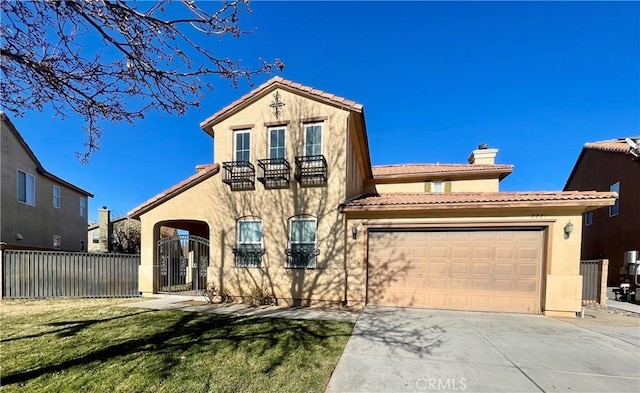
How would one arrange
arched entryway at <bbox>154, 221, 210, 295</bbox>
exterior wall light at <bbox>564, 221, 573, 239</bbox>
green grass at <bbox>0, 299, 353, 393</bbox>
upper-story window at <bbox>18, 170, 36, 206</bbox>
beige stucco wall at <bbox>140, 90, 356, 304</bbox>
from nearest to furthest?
green grass at <bbox>0, 299, 353, 393</bbox> → exterior wall light at <bbox>564, 221, 573, 239</bbox> → beige stucco wall at <bbox>140, 90, 356, 304</bbox> → arched entryway at <bbox>154, 221, 210, 295</bbox> → upper-story window at <bbox>18, 170, 36, 206</bbox>

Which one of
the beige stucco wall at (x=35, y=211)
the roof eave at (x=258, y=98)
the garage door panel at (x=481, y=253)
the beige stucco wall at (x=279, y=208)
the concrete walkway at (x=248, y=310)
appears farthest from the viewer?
the beige stucco wall at (x=35, y=211)

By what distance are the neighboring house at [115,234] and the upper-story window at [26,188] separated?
18.7 ft

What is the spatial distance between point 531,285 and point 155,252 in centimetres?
1242

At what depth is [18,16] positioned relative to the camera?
3.19 meters

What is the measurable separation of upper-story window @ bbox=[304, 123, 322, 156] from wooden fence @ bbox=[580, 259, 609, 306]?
31.7ft

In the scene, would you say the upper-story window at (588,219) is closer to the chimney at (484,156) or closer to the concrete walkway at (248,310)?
the chimney at (484,156)

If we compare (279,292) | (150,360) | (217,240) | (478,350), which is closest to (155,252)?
(217,240)

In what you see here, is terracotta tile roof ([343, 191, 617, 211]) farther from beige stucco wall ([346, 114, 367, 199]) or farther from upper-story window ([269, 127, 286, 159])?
upper-story window ([269, 127, 286, 159])

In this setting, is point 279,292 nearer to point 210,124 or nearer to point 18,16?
point 210,124

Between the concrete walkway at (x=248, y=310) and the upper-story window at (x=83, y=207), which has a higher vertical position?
the upper-story window at (x=83, y=207)

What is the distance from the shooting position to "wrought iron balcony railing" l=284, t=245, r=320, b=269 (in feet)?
29.3

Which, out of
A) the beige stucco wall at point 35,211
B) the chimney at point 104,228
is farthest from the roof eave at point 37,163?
the chimney at point 104,228

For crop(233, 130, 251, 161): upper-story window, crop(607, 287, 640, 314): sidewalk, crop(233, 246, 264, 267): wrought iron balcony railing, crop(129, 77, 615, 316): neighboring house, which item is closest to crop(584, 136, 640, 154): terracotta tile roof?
crop(607, 287, 640, 314): sidewalk

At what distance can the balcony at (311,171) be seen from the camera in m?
8.95
